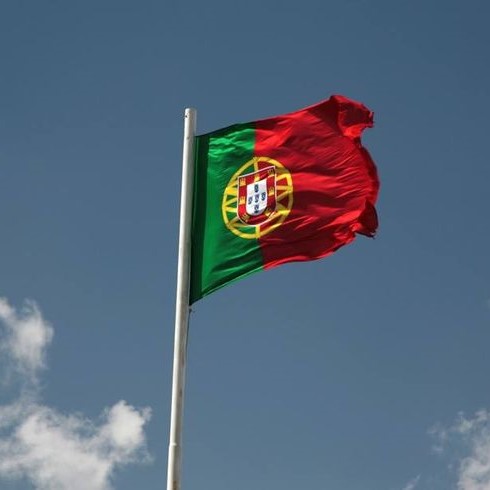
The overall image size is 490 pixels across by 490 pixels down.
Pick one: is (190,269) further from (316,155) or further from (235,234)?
(316,155)

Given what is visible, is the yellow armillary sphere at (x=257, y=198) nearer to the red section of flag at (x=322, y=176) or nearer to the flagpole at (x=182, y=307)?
the red section of flag at (x=322, y=176)

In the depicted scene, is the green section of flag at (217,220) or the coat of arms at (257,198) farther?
the coat of arms at (257,198)

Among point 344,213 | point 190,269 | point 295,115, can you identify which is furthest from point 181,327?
point 295,115

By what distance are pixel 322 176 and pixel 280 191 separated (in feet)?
2.67

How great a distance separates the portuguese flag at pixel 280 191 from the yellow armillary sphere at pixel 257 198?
0.06ft

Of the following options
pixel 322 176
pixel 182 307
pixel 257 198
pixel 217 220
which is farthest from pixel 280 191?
pixel 182 307

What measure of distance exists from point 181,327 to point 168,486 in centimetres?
254

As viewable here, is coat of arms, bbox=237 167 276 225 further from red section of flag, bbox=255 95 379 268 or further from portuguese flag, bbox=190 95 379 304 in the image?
red section of flag, bbox=255 95 379 268

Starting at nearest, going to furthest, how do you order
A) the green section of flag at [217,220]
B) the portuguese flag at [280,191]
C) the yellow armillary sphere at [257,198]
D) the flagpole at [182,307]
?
1. the flagpole at [182,307]
2. the green section of flag at [217,220]
3. the portuguese flag at [280,191]
4. the yellow armillary sphere at [257,198]

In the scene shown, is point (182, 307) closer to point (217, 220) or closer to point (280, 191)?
point (217, 220)

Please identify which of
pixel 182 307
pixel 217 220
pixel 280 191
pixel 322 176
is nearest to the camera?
pixel 182 307

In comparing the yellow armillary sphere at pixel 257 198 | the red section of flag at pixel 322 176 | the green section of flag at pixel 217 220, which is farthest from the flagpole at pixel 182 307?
the red section of flag at pixel 322 176

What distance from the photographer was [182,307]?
15922 millimetres

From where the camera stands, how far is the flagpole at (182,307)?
48.5 feet
